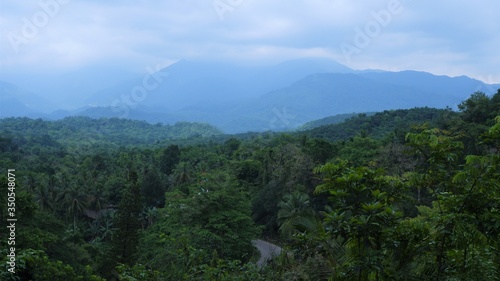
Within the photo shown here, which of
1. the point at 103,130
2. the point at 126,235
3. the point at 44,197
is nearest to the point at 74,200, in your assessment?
the point at 44,197

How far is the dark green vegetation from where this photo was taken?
12.2 feet

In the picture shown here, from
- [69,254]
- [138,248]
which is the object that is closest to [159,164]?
[138,248]

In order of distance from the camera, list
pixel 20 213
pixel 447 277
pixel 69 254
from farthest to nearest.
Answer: pixel 69 254
pixel 20 213
pixel 447 277

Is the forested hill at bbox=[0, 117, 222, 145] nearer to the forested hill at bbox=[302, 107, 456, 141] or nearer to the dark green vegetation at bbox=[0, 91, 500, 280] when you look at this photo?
the dark green vegetation at bbox=[0, 91, 500, 280]

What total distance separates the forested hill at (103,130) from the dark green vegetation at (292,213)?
5243 cm

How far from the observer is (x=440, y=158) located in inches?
155

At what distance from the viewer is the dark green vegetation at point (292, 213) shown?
3.73m

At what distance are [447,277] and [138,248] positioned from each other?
18541mm

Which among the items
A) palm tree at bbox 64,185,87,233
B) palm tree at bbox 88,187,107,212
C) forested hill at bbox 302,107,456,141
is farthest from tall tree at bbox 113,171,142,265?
forested hill at bbox 302,107,456,141

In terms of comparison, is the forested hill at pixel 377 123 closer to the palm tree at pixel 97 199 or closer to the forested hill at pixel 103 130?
the palm tree at pixel 97 199

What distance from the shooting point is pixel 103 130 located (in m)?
134

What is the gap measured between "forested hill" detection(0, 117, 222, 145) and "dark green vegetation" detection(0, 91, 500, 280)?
5243cm

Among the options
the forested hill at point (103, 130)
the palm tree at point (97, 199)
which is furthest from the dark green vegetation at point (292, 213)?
the forested hill at point (103, 130)

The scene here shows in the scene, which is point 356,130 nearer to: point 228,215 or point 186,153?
point 186,153
